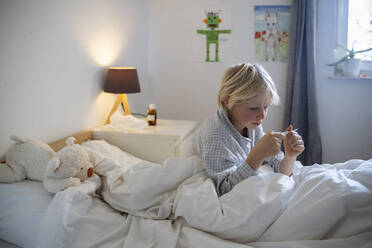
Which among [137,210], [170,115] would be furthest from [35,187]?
[170,115]

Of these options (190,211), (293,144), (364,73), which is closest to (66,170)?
(190,211)

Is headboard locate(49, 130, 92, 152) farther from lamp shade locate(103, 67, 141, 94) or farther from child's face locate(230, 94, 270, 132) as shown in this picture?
child's face locate(230, 94, 270, 132)

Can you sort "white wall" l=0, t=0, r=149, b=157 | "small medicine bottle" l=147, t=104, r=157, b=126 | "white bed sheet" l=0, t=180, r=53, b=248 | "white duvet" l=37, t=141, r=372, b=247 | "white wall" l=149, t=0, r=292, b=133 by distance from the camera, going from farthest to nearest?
1. "white wall" l=149, t=0, r=292, b=133
2. "small medicine bottle" l=147, t=104, r=157, b=126
3. "white wall" l=0, t=0, r=149, b=157
4. "white bed sheet" l=0, t=180, r=53, b=248
5. "white duvet" l=37, t=141, r=372, b=247

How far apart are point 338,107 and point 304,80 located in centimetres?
33

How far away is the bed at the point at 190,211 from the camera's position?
69 centimetres

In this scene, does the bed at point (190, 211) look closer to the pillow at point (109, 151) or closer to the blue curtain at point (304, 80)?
the pillow at point (109, 151)

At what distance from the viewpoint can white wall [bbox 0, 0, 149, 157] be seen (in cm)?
115

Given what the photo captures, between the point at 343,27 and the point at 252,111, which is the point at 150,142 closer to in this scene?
the point at 252,111

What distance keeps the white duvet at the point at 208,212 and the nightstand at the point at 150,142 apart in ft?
2.18

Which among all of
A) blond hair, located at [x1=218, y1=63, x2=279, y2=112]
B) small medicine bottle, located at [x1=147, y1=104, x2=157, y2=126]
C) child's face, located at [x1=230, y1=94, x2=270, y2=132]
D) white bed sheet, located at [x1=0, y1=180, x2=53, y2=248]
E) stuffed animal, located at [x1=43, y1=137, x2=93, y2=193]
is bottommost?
white bed sheet, located at [x1=0, y1=180, x2=53, y2=248]

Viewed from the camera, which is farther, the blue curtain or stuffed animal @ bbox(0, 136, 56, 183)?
the blue curtain

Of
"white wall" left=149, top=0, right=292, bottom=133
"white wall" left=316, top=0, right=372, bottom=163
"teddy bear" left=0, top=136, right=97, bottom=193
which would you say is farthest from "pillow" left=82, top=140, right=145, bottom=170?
"white wall" left=316, top=0, right=372, bottom=163

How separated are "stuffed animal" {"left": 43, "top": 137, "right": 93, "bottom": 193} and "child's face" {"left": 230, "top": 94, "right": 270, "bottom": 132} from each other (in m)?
0.57

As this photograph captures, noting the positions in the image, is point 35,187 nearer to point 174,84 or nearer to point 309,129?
point 174,84
